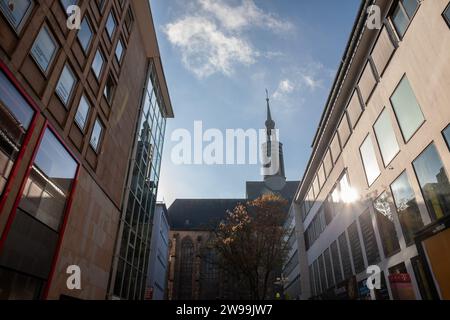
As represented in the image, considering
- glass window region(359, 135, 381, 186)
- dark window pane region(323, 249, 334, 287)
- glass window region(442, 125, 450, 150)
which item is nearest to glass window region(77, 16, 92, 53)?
glass window region(442, 125, 450, 150)

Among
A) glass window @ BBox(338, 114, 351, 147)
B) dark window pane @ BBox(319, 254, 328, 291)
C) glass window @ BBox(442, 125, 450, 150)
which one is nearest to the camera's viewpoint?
glass window @ BBox(442, 125, 450, 150)

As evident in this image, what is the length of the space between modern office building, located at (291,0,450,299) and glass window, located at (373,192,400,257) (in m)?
0.06

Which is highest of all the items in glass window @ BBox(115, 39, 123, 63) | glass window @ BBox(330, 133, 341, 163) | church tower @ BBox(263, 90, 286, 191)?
church tower @ BBox(263, 90, 286, 191)

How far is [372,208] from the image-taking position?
63.0ft

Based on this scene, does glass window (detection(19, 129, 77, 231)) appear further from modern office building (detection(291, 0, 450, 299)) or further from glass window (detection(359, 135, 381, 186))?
glass window (detection(359, 135, 381, 186))

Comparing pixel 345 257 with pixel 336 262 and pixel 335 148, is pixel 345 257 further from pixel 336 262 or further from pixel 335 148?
pixel 335 148

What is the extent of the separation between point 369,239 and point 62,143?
1798cm

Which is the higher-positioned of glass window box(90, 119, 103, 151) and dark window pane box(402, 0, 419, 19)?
dark window pane box(402, 0, 419, 19)

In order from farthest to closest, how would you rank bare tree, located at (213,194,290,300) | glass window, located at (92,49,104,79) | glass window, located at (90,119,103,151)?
bare tree, located at (213,194,290,300), glass window, located at (92,49,104,79), glass window, located at (90,119,103,151)

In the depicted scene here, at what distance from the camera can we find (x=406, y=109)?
14.8m

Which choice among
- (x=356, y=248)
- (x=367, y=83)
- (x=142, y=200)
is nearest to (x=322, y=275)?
(x=356, y=248)

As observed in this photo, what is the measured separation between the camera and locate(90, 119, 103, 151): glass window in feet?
54.7
